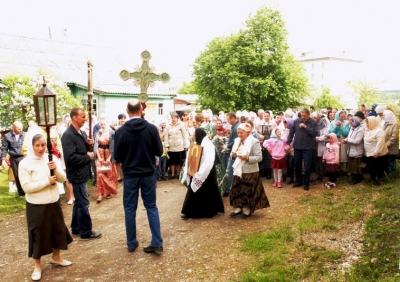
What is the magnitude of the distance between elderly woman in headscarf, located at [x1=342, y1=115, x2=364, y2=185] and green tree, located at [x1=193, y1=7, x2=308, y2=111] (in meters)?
22.0

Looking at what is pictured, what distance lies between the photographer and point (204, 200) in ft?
21.8

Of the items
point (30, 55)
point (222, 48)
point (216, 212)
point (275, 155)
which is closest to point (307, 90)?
point (222, 48)

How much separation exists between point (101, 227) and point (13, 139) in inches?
156

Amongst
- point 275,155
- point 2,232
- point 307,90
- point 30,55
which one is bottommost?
point 2,232

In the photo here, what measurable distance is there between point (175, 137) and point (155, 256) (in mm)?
5398

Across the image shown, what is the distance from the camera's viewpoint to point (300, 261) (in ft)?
15.3

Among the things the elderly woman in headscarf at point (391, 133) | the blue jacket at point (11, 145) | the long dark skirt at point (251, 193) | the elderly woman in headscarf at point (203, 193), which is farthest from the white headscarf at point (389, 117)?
the blue jacket at point (11, 145)

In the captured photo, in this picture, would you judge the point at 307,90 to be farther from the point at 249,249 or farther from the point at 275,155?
the point at 249,249

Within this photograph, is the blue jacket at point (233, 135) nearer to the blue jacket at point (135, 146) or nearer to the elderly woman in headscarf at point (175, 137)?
the elderly woman in headscarf at point (175, 137)

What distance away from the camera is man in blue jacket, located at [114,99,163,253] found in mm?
5000

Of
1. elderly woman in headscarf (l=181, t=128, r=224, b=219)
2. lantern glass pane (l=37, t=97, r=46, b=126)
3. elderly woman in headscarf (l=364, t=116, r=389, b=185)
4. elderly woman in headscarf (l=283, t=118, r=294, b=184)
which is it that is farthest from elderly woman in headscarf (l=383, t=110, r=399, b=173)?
lantern glass pane (l=37, t=97, r=46, b=126)

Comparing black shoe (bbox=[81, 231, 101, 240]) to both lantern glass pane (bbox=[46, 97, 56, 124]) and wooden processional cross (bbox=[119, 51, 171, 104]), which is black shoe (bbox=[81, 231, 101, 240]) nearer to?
lantern glass pane (bbox=[46, 97, 56, 124])

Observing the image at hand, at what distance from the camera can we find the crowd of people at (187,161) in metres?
4.49

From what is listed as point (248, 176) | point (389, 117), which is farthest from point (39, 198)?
point (389, 117)
